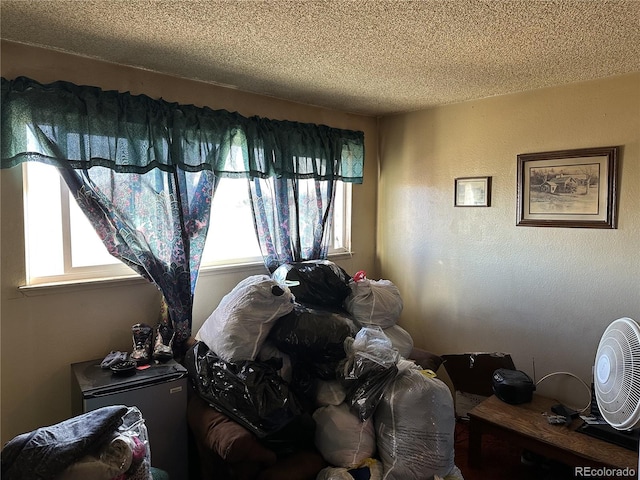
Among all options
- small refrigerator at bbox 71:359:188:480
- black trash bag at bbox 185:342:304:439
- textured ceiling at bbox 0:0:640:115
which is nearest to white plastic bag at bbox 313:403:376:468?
black trash bag at bbox 185:342:304:439

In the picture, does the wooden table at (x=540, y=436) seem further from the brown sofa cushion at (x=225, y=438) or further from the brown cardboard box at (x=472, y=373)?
the brown sofa cushion at (x=225, y=438)

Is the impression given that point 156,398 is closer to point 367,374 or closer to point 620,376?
point 367,374

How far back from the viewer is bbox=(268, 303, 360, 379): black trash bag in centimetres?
209

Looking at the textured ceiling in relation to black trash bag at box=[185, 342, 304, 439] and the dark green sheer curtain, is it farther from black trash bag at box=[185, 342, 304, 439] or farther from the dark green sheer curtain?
black trash bag at box=[185, 342, 304, 439]

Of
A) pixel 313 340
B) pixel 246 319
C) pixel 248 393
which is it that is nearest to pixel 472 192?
pixel 313 340

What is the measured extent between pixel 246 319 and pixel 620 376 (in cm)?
160

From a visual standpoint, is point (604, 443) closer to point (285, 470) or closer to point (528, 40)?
point (285, 470)

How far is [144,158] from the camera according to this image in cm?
226

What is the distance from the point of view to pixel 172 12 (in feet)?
5.40

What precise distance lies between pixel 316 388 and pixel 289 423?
307 mm

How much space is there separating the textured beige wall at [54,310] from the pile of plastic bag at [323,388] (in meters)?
0.48

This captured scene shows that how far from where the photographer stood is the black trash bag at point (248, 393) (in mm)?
1797

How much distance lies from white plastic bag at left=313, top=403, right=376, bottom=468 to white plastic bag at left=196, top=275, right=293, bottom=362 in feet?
1.52

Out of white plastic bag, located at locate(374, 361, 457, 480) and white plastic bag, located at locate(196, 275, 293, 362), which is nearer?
white plastic bag, located at locate(374, 361, 457, 480)
